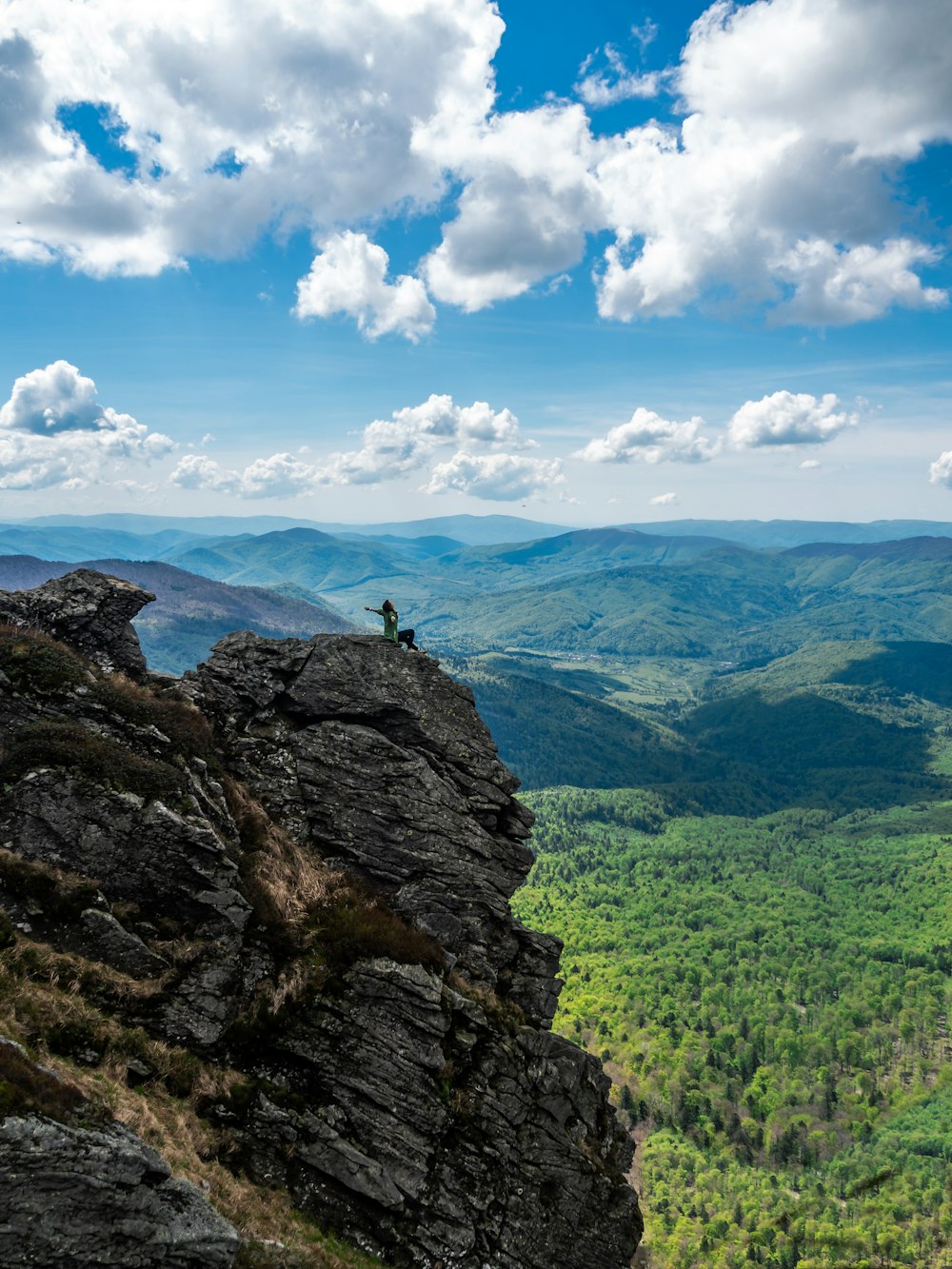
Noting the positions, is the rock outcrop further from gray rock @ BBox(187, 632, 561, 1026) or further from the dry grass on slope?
gray rock @ BBox(187, 632, 561, 1026)

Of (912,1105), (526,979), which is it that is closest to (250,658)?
(526,979)

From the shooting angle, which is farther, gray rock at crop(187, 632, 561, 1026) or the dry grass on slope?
gray rock at crop(187, 632, 561, 1026)

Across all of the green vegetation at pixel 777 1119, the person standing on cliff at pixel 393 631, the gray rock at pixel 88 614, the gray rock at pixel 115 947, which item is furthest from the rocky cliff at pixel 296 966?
the green vegetation at pixel 777 1119

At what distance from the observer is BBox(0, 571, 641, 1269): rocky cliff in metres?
23.6

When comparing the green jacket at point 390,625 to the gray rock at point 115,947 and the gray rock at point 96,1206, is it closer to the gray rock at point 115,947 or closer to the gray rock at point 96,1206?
the gray rock at point 115,947

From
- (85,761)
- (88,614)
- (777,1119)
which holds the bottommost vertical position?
(777,1119)

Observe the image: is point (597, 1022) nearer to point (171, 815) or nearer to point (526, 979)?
point (526, 979)

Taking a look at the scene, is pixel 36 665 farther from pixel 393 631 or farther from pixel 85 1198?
pixel 85 1198

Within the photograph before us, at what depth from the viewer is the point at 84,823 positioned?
27.0 m

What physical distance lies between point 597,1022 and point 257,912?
181 m

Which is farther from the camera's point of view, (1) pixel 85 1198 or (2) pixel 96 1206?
(2) pixel 96 1206

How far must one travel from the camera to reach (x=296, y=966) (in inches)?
1095

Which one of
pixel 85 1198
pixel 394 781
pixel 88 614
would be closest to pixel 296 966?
pixel 394 781

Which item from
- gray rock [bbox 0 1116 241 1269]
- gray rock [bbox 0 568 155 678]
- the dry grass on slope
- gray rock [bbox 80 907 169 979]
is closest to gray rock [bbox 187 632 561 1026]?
gray rock [bbox 0 568 155 678]
